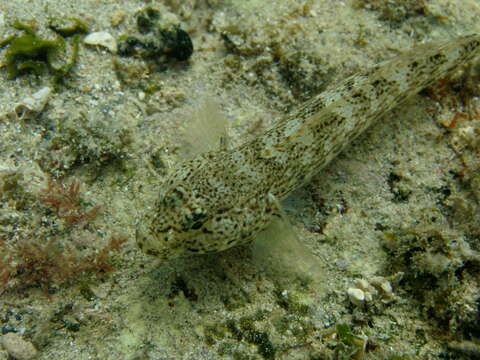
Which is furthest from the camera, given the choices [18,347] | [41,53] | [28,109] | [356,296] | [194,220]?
[41,53]

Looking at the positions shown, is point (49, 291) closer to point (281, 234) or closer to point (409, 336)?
point (281, 234)

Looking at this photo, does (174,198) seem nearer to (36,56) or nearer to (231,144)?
(231,144)

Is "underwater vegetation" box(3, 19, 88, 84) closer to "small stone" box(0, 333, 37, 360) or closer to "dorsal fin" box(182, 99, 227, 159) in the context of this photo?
"dorsal fin" box(182, 99, 227, 159)

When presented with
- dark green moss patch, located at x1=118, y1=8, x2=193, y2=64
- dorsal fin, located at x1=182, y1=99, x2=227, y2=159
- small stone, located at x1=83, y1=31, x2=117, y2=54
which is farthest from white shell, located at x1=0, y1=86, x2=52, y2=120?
dorsal fin, located at x1=182, y1=99, x2=227, y2=159

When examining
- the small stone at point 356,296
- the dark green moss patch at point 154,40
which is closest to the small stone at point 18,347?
the small stone at point 356,296

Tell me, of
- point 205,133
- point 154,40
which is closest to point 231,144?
point 205,133

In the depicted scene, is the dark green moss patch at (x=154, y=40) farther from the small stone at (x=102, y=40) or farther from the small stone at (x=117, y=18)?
the small stone at (x=117, y=18)
